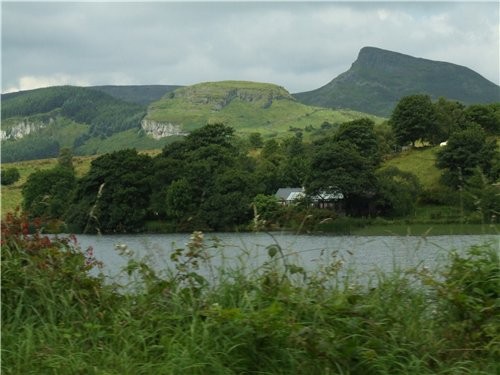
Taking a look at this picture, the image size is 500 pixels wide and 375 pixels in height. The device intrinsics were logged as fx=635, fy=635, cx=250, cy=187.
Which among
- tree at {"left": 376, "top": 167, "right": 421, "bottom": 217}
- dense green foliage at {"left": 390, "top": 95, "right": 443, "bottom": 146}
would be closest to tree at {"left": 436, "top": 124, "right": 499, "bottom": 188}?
tree at {"left": 376, "top": 167, "right": 421, "bottom": 217}

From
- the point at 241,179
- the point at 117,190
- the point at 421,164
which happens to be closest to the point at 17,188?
the point at 241,179

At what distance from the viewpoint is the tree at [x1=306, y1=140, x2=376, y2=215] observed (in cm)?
4034

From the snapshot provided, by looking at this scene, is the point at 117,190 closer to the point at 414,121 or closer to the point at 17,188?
the point at 17,188

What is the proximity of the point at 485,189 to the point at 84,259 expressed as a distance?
4.43 m

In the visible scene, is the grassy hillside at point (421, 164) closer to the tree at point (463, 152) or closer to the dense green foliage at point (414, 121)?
the tree at point (463, 152)

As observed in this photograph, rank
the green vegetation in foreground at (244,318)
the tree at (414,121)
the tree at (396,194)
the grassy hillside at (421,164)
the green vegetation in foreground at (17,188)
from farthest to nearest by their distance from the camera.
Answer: the tree at (414,121)
the grassy hillside at (421,164)
the tree at (396,194)
the green vegetation in foreground at (17,188)
the green vegetation in foreground at (244,318)

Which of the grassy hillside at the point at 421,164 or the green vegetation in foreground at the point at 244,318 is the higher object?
the grassy hillside at the point at 421,164

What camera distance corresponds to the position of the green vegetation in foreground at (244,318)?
15.7ft

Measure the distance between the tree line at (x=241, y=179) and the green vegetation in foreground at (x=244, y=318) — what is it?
0.98 m

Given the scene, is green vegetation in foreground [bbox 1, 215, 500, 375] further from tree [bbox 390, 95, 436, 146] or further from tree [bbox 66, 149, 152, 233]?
tree [bbox 390, 95, 436, 146]

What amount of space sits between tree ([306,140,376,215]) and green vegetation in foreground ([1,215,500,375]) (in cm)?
2883

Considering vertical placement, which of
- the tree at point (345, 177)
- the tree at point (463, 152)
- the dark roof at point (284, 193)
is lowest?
the dark roof at point (284, 193)

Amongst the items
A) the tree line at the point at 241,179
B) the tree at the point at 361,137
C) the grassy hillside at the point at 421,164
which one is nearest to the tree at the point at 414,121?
the tree line at the point at 241,179

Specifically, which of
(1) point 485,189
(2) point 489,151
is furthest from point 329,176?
(1) point 485,189
